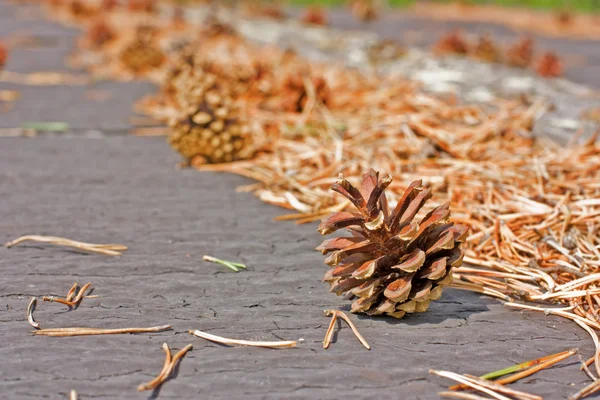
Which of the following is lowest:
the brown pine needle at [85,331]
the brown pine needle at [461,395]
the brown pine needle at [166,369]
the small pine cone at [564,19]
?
the brown pine needle at [85,331]

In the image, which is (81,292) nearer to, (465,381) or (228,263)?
(228,263)

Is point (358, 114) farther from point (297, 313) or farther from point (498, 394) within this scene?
point (498, 394)

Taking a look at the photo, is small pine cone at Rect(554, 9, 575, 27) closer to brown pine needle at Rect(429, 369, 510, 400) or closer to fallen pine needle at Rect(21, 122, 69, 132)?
fallen pine needle at Rect(21, 122, 69, 132)

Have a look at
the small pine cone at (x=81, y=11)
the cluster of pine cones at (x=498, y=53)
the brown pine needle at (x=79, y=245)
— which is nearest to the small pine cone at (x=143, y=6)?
the small pine cone at (x=81, y=11)

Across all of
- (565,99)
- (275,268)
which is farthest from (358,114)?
(275,268)

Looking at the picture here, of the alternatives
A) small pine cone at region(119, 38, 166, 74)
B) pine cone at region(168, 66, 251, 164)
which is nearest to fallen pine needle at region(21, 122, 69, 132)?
pine cone at region(168, 66, 251, 164)

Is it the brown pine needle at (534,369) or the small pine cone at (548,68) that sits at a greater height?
the small pine cone at (548,68)

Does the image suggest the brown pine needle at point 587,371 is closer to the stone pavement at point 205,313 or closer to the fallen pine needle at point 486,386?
the stone pavement at point 205,313
